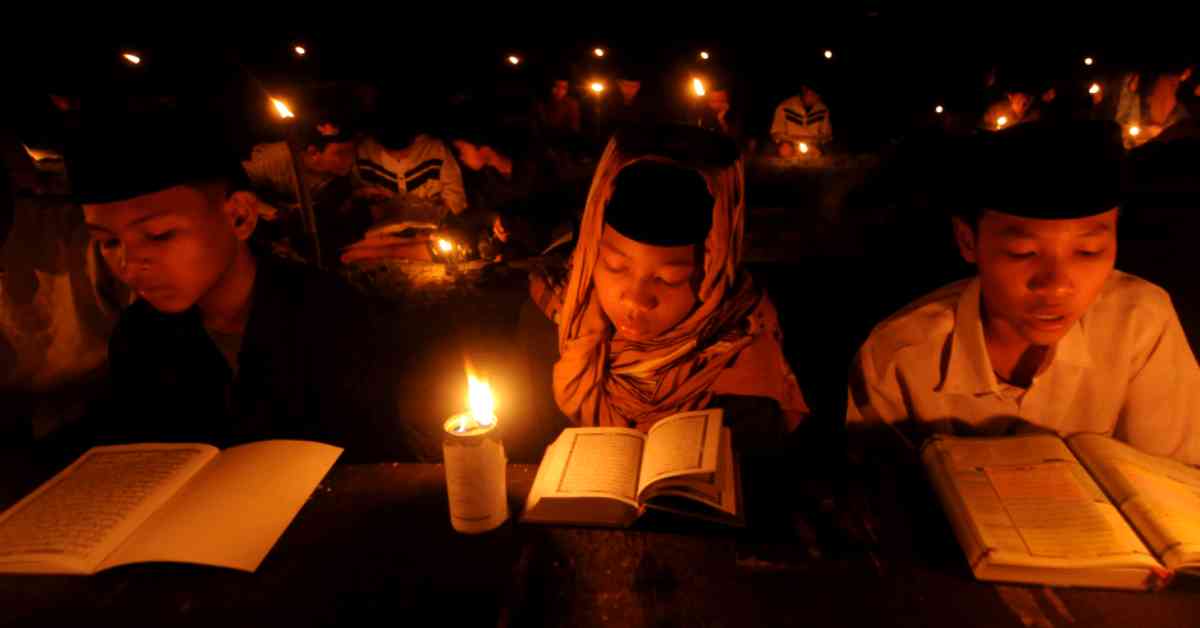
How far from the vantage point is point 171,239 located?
2.51 meters

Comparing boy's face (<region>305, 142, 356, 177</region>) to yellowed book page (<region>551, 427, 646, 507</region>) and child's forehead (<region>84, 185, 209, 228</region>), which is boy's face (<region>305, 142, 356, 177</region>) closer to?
child's forehead (<region>84, 185, 209, 228</region>)

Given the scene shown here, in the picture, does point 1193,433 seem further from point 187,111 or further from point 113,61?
point 113,61

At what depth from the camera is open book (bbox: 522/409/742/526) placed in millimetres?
1891

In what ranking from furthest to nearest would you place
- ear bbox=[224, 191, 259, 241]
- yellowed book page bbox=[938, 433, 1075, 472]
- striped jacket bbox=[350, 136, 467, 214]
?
striped jacket bbox=[350, 136, 467, 214], ear bbox=[224, 191, 259, 241], yellowed book page bbox=[938, 433, 1075, 472]

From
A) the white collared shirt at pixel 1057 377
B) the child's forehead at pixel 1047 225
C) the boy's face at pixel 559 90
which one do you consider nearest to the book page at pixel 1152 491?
the white collared shirt at pixel 1057 377

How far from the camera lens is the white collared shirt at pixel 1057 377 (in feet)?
7.85

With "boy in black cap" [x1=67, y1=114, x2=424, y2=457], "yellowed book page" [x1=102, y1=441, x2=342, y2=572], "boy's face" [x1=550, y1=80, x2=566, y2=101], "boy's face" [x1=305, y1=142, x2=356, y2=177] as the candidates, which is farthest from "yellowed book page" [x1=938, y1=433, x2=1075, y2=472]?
"boy's face" [x1=550, y1=80, x2=566, y2=101]

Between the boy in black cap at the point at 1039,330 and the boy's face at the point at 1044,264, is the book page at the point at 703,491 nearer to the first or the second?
the boy in black cap at the point at 1039,330

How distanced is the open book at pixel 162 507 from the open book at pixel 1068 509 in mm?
1942

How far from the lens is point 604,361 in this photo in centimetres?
274

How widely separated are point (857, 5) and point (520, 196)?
19.8ft

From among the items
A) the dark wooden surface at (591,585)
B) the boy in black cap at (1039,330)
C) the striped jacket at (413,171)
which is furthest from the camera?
the striped jacket at (413,171)

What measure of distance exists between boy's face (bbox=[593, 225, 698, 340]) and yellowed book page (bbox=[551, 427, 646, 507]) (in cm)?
45

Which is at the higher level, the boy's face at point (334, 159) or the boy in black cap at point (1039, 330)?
the boy's face at point (334, 159)
